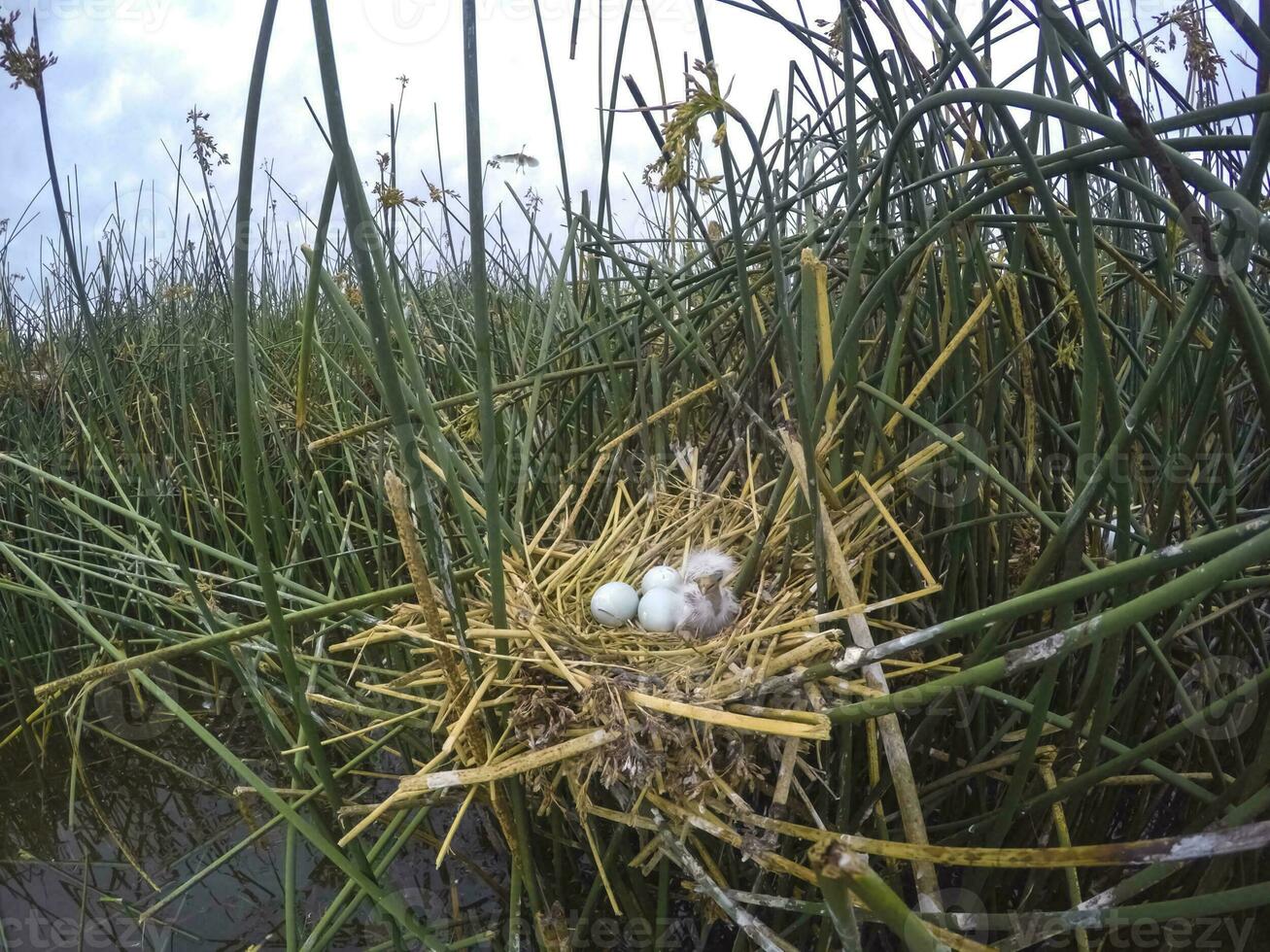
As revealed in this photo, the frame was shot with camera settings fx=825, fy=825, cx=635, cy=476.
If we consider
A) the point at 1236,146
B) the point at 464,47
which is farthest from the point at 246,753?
the point at 1236,146

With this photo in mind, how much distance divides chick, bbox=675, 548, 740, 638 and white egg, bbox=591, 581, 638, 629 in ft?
0.25

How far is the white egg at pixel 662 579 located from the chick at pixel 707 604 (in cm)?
2

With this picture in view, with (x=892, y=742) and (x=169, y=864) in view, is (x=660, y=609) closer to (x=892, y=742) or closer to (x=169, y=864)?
(x=892, y=742)

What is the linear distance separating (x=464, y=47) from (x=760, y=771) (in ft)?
2.25

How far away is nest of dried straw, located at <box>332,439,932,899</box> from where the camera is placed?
76 centimetres

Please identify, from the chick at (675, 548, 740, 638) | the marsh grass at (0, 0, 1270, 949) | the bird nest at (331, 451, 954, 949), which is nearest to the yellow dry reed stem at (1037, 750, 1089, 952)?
the marsh grass at (0, 0, 1270, 949)

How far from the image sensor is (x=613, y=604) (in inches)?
43.9

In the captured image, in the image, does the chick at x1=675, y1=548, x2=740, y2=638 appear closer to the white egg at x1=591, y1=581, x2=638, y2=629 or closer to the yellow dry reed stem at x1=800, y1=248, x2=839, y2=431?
the white egg at x1=591, y1=581, x2=638, y2=629

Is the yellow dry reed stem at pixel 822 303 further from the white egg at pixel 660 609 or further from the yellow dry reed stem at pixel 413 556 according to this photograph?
the yellow dry reed stem at pixel 413 556

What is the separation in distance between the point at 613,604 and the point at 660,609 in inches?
2.7

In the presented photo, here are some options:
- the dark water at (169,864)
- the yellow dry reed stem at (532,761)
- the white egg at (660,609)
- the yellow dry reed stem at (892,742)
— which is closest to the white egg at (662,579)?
the white egg at (660,609)

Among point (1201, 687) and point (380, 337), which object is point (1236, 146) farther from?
point (1201, 687)

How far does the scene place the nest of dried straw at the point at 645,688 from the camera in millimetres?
759

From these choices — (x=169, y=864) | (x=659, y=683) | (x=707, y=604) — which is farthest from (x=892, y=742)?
(x=169, y=864)
